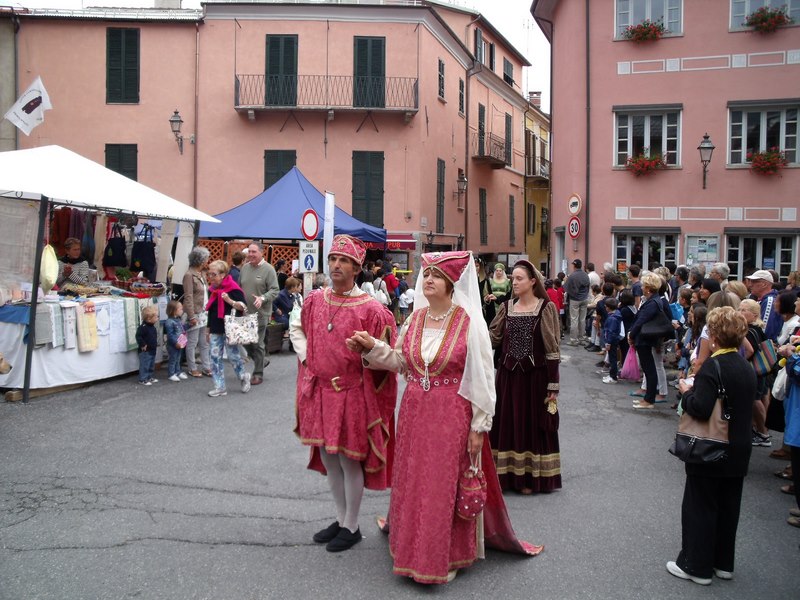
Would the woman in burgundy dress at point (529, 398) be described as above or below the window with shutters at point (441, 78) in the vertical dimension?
below

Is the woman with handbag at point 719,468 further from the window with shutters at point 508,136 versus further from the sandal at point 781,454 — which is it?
the window with shutters at point 508,136

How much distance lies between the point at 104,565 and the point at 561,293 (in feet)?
44.7

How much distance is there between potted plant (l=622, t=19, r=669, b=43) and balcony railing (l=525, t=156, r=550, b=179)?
1732 centimetres

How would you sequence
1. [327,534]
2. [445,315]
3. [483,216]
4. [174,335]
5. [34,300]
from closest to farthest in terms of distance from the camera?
[445,315] < [327,534] < [34,300] < [174,335] < [483,216]

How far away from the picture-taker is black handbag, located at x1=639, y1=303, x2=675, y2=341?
8906 millimetres

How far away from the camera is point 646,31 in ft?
61.9

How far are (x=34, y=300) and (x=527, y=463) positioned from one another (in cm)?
639

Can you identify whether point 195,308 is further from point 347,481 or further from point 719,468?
point 719,468

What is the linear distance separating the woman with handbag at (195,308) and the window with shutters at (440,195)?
1501cm

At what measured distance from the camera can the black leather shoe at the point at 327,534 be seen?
466 cm

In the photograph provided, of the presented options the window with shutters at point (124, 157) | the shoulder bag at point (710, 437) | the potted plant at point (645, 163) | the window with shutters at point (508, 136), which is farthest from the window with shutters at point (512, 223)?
the shoulder bag at point (710, 437)

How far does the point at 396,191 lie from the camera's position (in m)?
22.8

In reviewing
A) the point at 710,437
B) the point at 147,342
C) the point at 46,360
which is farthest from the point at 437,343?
the point at 147,342

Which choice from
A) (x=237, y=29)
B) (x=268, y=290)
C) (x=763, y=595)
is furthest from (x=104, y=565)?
(x=237, y=29)
